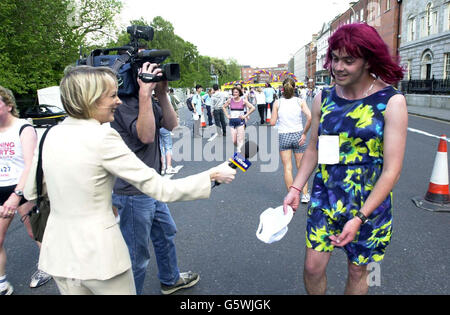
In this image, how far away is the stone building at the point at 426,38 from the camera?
97.2 feet

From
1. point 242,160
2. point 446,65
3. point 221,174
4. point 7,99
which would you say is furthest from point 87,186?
point 446,65

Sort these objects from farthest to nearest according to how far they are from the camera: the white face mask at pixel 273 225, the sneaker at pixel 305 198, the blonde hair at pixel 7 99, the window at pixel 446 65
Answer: the window at pixel 446 65 < the sneaker at pixel 305 198 < the blonde hair at pixel 7 99 < the white face mask at pixel 273 225

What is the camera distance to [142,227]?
8.30ft

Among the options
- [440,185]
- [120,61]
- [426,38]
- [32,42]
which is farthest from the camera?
[426,38]

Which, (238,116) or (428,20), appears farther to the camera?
(428,20)

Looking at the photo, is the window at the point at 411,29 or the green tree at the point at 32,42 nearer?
the green tree at the point at 32,42

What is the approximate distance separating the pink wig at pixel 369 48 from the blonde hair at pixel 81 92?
126cm

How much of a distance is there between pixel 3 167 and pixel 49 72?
21242mm

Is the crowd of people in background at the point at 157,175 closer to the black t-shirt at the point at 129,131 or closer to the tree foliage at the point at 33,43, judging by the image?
the black t-shirt at the point at 129,131

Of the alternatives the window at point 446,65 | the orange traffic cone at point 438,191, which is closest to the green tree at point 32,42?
the orange traffic cone at point 438,191

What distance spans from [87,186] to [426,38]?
37.3m

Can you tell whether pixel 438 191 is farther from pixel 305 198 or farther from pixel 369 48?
pixel 369 48

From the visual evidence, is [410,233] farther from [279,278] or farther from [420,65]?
[420,65]
